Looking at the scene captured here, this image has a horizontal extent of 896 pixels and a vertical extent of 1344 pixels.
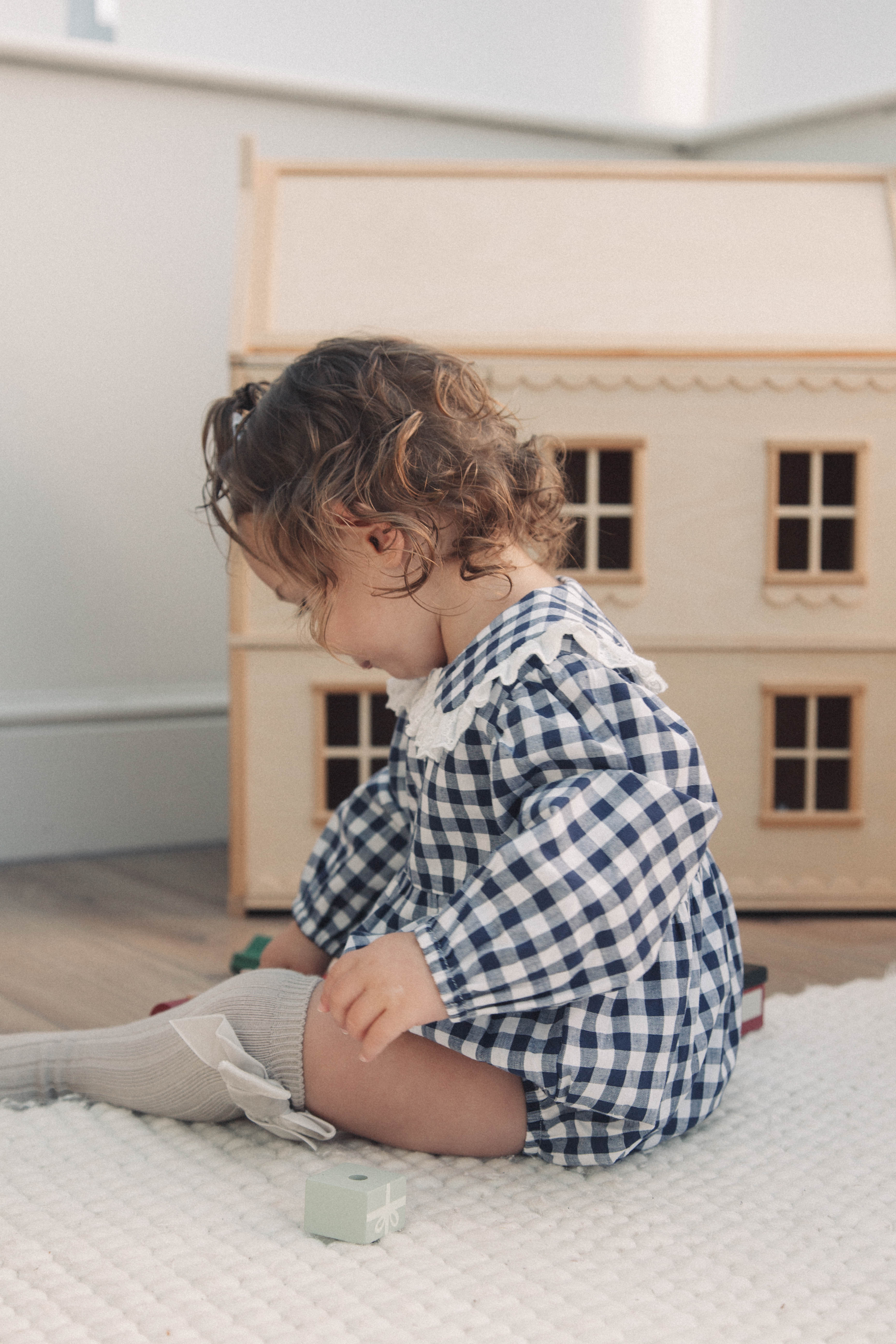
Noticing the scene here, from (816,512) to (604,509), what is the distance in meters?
0.19

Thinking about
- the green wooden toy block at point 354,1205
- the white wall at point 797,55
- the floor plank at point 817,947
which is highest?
the white wall at point 797,55

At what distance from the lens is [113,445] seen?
1392 millimetres

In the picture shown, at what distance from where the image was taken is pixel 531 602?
0.66 metres

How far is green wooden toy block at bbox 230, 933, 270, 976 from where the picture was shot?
3.05ft

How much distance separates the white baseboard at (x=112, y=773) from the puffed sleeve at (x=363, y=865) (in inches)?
24.5

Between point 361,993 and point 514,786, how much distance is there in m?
0.13

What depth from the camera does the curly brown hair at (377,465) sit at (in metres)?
0.65

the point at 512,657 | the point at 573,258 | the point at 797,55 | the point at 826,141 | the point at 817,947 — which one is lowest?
the point at 817,947

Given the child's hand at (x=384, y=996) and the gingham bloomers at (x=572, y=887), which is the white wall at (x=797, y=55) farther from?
the child's hand at (x=384, y=996)

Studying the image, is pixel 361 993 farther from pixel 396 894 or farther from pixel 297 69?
pixel 297 69

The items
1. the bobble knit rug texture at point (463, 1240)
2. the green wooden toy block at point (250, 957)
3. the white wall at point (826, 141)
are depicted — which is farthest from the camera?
the white wall at point (826, 141)

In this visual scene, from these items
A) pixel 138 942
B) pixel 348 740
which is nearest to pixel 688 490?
pixel 348 740

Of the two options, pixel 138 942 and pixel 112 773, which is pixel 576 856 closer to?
pixel 138 942

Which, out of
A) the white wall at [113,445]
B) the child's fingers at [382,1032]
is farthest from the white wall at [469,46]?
the child's fingers at [382,1032]
